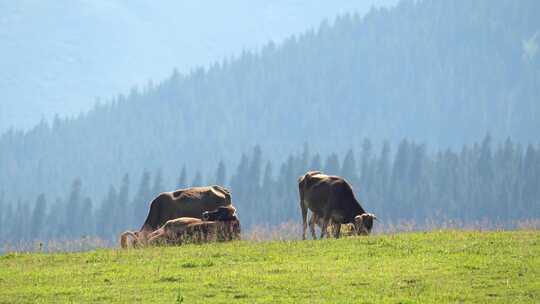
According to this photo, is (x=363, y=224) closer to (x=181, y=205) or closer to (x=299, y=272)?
(x=181, y=205)

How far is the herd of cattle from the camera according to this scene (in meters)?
30.3

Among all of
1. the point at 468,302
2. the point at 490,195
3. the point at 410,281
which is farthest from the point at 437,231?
the point at 490,195

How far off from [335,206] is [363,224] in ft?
5.03

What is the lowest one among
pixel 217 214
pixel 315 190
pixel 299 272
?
pixel 299 272

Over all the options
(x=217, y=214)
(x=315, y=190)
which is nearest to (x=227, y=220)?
(x=217, y=214)

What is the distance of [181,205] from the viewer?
3512 centimetres

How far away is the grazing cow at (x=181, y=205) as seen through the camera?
3478 centimetres

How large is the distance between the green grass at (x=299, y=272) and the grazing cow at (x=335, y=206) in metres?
3.72

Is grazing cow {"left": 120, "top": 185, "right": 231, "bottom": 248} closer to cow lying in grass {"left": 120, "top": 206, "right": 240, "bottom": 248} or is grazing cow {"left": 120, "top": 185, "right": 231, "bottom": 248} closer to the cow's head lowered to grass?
cow lying in grass {"left": 120, "top": 206, "right": 240, "bottom": 248}

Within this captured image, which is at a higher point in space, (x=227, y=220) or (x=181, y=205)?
(x=181, y=205)

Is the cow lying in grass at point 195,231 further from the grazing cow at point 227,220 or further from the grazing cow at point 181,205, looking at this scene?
the grazing cow at point 181,205

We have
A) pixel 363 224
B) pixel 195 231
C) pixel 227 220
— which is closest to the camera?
pixel 195 231

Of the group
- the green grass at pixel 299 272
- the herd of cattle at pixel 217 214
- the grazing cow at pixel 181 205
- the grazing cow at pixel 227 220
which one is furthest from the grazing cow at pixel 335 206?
the green grass at pixel 299 272

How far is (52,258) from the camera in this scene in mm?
26562
